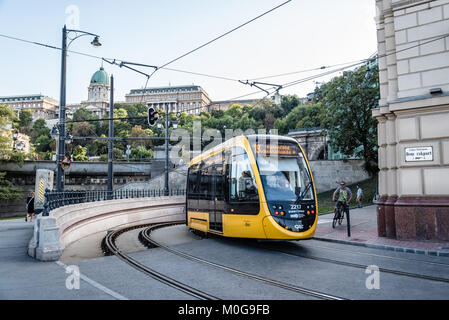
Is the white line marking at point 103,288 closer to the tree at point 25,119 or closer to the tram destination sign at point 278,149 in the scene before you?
the tram destination sign at point 278,149

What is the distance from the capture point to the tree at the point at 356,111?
1117 inches

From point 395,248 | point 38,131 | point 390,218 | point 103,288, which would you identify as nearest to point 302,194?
point 395,248

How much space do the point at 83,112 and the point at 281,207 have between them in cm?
10514

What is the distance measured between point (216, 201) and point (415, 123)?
662 cm

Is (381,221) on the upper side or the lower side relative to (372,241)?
upper

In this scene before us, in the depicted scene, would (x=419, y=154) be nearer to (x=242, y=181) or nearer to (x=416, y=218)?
(x=416, y=218)

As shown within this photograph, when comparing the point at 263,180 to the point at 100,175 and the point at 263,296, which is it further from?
the point at 100,175

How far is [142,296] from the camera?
5.23m

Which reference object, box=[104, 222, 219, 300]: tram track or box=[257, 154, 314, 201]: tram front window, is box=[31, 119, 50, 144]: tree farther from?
box=[257, 154, 314, 201]: tram front window

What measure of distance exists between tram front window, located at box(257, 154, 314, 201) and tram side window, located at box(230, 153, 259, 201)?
33 cm

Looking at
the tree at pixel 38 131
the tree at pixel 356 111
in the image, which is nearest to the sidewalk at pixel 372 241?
the tree at pixel 356 111

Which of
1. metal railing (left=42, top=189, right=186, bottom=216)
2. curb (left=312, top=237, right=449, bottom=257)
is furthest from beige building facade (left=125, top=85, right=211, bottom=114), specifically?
curb (left=312, top=237, right=449, bottom=257)

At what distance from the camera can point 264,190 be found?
869cm
